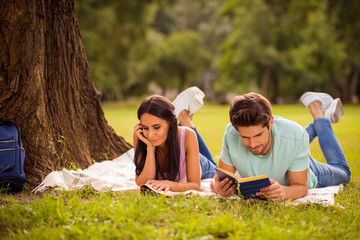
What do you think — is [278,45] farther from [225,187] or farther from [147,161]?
[225,187]

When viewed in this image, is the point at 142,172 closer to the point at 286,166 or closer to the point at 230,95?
the point at 286,166

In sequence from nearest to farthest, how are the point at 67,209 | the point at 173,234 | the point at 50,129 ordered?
1. the point at 173,234
2. the point at 67,209
3. the point at 50,129

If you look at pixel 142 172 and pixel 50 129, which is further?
pixel 50 129

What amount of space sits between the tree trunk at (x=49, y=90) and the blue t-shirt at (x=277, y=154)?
2.20 metres

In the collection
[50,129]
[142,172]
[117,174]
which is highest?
[50,129]

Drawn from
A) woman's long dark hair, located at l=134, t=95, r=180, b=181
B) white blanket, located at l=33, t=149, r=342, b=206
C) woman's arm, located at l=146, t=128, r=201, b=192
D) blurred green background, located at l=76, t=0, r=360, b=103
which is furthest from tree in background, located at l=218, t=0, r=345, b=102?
woman's long dark hair, located at l=134, t=95, r=180, b=181

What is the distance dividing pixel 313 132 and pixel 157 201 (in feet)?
8.43

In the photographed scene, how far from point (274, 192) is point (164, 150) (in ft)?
4.30

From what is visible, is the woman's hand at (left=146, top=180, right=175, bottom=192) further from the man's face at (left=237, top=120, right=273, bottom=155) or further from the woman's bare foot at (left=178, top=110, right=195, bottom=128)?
the woman's bare foot at (left=178, top=110, right=195, bottom=128)

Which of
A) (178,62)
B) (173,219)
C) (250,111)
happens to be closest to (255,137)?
(250,111)

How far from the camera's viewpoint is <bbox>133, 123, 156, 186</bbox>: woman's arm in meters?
3.71

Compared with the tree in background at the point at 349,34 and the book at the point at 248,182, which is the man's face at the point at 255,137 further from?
the tree in background at the point at 349,34

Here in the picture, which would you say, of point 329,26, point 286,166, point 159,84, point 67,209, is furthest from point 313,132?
point 159,84

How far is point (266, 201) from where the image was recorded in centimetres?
330
